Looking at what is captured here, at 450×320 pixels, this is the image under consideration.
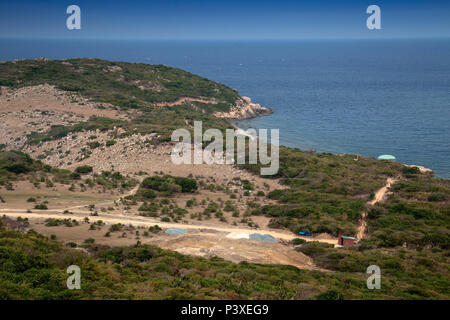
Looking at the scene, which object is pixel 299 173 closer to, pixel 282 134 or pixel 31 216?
Answer: pixel 31 216

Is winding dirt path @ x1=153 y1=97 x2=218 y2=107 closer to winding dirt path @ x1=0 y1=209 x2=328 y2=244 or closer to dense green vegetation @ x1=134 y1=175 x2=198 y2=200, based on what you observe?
dense green vegetation @ x1=134 y1=175 x2=198 y2=200

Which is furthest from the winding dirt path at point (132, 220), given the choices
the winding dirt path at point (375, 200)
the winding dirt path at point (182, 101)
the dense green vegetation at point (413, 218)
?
the winding dirt path at point (182, 101)

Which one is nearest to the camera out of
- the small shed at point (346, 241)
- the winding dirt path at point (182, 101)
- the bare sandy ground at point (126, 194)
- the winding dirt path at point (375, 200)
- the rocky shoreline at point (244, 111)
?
the bare sandy ground at point (126, 194)

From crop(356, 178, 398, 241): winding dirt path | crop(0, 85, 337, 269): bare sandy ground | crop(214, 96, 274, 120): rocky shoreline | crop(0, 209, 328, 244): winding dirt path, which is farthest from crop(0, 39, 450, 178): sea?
crop(0, 209, 328, 244): winding dirt path

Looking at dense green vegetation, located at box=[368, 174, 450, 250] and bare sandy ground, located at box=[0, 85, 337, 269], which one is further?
dense green vegetation, located at box=[368, 174, 450, 250]

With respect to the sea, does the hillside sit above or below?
below

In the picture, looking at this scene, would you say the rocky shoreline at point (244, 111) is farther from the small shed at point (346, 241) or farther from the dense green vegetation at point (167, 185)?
the small shed at point (346, 241)

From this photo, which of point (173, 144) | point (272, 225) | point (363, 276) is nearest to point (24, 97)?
point (173, 144)
